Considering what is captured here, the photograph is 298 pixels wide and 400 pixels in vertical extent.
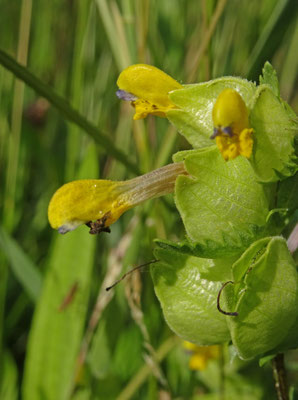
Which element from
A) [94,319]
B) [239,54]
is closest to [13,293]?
[94,319]

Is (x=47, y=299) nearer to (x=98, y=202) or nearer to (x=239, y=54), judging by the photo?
(x=98, y=202)

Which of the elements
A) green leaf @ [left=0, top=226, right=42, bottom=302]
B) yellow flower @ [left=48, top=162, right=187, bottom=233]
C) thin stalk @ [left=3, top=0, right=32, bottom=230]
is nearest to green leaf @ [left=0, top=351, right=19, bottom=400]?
green leaf @ [left=0, top=226, right=42, bottom=302]

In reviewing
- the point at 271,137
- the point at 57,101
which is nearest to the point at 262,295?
the point at 271,137

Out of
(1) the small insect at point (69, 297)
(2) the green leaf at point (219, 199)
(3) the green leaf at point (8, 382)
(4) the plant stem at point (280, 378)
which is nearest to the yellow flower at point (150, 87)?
(2) the green leaf at point (219, 199)

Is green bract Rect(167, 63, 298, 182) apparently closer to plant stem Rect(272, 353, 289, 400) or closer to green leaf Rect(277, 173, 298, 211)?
green leaf Rect(277, 173, 298, 211)

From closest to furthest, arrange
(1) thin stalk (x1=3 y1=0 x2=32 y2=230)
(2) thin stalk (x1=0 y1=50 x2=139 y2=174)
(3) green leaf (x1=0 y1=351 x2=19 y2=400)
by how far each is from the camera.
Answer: (2) thin stalk (x1=0 y1=50 x2=139 y2=174)
(3) green leaf (x1=0 y1=351 x2=19 y2=400)
(1) thin stalk (x1=3 y1=0 x2=32 y2=230)

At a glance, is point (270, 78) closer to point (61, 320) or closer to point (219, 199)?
point (219, 199)

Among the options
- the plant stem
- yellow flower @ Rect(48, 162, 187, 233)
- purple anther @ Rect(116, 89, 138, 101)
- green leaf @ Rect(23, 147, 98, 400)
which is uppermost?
purple anther @ Rect(116, 89, 138, 101)
